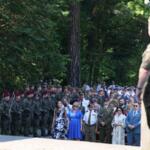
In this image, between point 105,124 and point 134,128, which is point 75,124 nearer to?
point 105,124

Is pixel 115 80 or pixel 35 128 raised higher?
pixel 115 80

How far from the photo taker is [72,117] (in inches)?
786

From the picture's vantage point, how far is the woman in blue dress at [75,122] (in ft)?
64.8

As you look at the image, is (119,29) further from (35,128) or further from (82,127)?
(82,127)

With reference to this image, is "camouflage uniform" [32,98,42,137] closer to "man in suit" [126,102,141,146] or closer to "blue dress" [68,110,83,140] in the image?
"blue dress" [68,110,83,140]

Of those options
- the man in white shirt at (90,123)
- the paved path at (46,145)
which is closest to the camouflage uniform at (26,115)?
the man in white shirt at (90,123)

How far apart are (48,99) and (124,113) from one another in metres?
6.49

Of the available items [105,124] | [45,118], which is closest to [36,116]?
[45,118]

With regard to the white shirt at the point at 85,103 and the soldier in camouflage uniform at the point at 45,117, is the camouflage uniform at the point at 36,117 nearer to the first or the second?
the soldier in camouflage uniform at the point at 45,117

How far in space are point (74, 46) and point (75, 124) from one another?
17540 mm

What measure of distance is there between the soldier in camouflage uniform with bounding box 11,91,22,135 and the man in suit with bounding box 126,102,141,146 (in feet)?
18.6

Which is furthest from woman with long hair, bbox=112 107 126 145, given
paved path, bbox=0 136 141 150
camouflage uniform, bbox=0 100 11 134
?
paved path, bbox=0 136 141 150

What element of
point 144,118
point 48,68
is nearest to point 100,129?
point 48,68

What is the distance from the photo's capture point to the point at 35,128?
24.0 metres
